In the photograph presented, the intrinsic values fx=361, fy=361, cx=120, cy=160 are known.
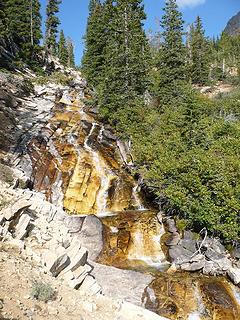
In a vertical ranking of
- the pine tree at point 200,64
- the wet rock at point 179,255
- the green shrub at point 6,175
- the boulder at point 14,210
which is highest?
the pine tree at point 200,64

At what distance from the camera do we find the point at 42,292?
421 inches

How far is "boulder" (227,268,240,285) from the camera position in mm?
16719

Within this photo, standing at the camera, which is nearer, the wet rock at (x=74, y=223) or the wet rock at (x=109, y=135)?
the wet rock at (x=74, y=223)

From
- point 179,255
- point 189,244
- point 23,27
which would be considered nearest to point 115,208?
point 189,244

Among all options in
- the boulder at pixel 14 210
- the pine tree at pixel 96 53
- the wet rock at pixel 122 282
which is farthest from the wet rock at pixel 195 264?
the pine tree at pixel 96 53

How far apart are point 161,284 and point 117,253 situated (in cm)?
386

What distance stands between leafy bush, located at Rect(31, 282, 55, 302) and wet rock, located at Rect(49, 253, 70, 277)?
1425 mm

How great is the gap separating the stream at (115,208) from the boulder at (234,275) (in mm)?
296

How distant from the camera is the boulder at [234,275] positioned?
16.7 m

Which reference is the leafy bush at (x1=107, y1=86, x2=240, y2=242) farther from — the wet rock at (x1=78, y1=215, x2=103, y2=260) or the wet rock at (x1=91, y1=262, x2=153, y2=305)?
the wet rock at (x1=91, y1=262, x2=153, y2=305)

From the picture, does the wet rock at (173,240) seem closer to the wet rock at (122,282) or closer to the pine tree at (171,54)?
the wet rock at (122,282)

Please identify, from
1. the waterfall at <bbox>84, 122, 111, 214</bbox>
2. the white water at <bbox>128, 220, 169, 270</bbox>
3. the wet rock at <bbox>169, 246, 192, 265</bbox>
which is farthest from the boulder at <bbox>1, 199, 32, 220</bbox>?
the waterfall at <bbox>84, 122, 111, 214</bbox>

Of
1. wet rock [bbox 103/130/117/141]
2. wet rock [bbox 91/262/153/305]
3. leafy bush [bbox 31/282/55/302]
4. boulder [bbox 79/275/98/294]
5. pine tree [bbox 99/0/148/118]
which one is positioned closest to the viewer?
leafy bush [bbox 31/282/55/302]

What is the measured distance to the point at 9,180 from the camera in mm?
19703
